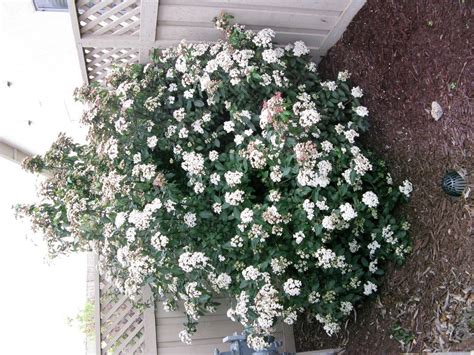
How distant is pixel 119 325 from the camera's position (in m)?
4.62

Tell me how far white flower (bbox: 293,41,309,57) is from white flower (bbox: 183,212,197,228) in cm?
120

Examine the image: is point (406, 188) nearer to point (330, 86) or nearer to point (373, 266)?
point (373, 266)

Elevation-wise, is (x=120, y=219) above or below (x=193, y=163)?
below

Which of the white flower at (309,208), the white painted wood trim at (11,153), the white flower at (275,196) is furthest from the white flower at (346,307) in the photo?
the white painted wood trim at (11,153)

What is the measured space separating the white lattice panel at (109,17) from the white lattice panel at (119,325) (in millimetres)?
1921

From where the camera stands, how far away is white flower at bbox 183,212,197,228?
3.30 m

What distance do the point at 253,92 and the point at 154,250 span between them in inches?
42.0

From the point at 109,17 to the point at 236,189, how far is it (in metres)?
1.40

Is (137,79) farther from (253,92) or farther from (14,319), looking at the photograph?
(14,319)

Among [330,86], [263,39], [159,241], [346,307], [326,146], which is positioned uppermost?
[263,39]

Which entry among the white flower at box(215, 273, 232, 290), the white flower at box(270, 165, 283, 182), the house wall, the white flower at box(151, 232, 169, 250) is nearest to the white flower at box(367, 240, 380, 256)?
the white flower at box(270, 165, 283, 182)

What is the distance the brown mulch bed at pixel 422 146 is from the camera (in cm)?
281

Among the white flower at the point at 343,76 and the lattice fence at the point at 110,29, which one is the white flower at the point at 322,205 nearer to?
the white flower at the point at 343,76

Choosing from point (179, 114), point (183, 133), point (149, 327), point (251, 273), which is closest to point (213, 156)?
point (183, 133)
